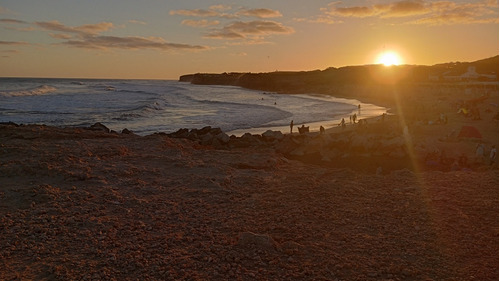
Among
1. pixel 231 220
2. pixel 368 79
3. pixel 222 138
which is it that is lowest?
pixel 231 220

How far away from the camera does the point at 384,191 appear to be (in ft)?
27.9

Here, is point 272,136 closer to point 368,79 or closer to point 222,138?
point 222,138

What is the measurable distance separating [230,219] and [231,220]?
0.18 ft

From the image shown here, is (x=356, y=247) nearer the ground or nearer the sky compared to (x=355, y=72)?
nearer the ground

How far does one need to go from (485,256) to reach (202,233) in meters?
4.02

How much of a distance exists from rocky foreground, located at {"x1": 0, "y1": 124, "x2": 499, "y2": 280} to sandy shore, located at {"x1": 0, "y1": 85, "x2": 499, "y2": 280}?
0.08ft

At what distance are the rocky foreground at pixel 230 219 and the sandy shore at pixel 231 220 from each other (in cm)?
2

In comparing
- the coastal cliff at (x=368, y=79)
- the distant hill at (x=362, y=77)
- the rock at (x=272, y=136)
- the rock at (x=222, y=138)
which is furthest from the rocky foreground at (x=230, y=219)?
the distant hill at (x=362, y=77)

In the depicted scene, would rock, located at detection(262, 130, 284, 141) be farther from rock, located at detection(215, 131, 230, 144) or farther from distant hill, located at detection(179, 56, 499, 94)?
distant hill, located at detection(179, 56, 499, 94)

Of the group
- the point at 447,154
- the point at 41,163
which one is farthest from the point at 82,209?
the point at 447,154

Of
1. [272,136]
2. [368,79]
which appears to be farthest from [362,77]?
[272,136]

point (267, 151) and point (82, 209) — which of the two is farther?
point (267, 151)

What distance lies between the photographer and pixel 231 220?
22.2ft

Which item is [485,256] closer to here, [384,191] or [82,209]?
[384,191]
